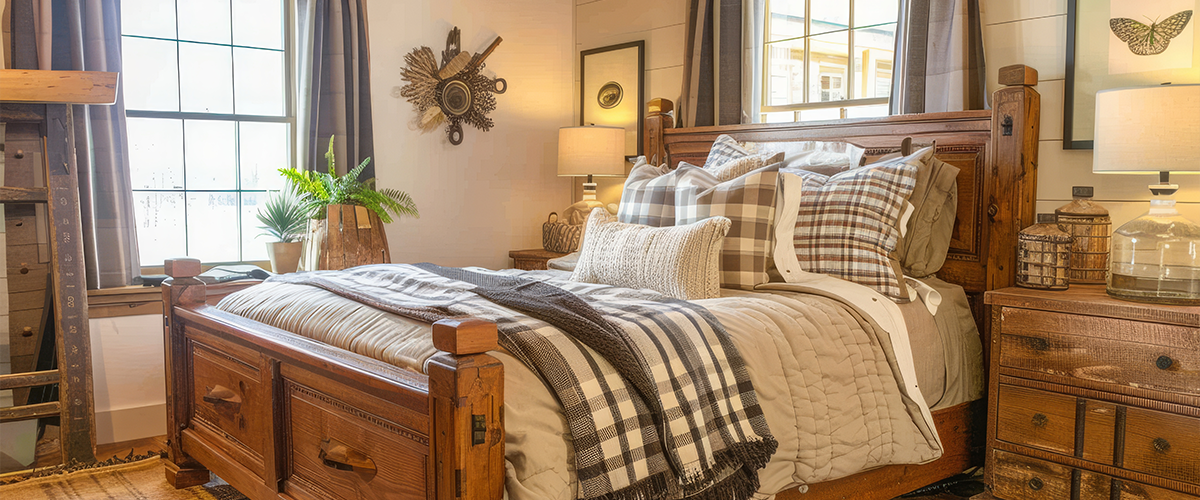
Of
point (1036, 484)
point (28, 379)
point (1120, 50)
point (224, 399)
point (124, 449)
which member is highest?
point (1120, 50)

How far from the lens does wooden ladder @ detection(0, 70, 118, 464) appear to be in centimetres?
299

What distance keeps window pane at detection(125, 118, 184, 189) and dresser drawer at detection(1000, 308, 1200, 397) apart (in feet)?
11.0

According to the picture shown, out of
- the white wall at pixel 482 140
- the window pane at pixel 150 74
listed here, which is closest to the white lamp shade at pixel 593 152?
the white wall at pixel 482 140

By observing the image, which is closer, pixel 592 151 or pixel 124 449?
pixel 124 449

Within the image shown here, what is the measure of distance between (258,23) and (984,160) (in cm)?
317

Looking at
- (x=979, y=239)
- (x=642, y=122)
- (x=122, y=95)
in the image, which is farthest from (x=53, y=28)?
(x=979, y=239)

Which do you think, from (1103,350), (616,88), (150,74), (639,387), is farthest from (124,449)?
(1103,350)

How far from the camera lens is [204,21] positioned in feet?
12.1

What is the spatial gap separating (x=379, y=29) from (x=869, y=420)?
303 centimetres

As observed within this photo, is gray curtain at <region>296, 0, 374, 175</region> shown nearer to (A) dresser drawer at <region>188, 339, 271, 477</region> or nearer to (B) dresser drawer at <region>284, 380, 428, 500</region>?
(A) dresser drawer at <region>188, 339, 271, 477</region>

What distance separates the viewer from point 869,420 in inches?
84.8

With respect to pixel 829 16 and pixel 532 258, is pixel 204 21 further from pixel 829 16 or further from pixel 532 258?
pixel 829 16

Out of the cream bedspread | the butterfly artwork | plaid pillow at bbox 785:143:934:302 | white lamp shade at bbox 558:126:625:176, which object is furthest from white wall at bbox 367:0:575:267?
the butterfly artwork

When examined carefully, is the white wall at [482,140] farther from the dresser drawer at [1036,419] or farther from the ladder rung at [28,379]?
the dresser drawer at [1036,419]
